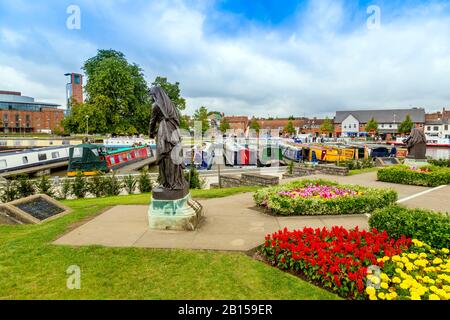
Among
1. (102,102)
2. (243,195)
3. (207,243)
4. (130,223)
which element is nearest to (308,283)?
(207,243)

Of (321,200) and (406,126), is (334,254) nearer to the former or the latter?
(321,200)

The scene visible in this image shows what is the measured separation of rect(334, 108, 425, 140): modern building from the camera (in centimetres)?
8400

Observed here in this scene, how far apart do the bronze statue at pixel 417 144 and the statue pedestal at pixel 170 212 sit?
1725cm

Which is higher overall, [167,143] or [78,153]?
[167,143]

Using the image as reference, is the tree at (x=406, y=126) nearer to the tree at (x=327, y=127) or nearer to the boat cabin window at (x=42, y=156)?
the tree at (x=327, y=127)

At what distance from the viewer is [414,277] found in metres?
4.57

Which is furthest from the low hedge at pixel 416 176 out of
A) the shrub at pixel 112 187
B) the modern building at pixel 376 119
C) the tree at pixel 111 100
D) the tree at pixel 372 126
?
the modern building at pixel 376 119

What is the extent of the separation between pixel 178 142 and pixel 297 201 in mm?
3912

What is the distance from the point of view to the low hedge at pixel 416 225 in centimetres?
557

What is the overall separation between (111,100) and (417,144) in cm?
3598

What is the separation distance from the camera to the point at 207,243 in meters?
6.34

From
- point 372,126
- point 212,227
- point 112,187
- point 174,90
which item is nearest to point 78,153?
point 112,187

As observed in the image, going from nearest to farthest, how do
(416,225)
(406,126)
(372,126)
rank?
(416,225) → (406,126) → (372,126)

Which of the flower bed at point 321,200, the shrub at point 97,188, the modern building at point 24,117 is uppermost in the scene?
the modern building at point 24,117
